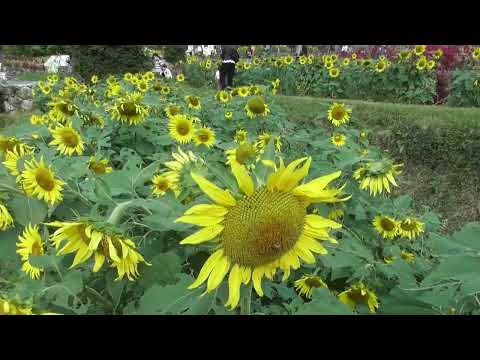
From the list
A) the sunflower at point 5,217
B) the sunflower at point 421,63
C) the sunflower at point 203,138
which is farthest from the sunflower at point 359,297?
the sunflower at point 421,63

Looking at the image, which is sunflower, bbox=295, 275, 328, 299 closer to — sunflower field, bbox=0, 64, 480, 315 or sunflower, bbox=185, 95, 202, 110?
sunflower field, bbox=0, 64, 480, 315

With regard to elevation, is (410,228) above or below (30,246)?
below

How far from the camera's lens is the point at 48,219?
116 centimetres

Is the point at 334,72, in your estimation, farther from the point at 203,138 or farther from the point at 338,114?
the point at 203,138

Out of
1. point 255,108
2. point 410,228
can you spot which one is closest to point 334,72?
point 255,108

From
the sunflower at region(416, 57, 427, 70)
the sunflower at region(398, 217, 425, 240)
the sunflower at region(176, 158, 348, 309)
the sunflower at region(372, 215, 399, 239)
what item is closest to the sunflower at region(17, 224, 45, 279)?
the sunflower at region(176, 158, 348, 309)

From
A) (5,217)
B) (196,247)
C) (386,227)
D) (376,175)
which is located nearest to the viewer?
(196,247)

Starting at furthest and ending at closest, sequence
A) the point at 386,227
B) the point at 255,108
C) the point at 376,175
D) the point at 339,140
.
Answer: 1. the point at 255,108
2. the point at 339,140
3. the point at 386,227
4. the point at 376,175

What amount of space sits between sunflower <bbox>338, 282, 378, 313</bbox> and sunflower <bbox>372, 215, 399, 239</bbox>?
2.31 feet

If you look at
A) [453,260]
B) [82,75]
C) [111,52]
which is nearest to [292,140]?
[453,260]

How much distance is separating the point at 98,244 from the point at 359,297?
0.72 metres

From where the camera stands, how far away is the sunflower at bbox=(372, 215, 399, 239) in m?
1.90

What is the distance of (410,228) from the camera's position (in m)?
1.98

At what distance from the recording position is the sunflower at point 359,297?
1.20 m
